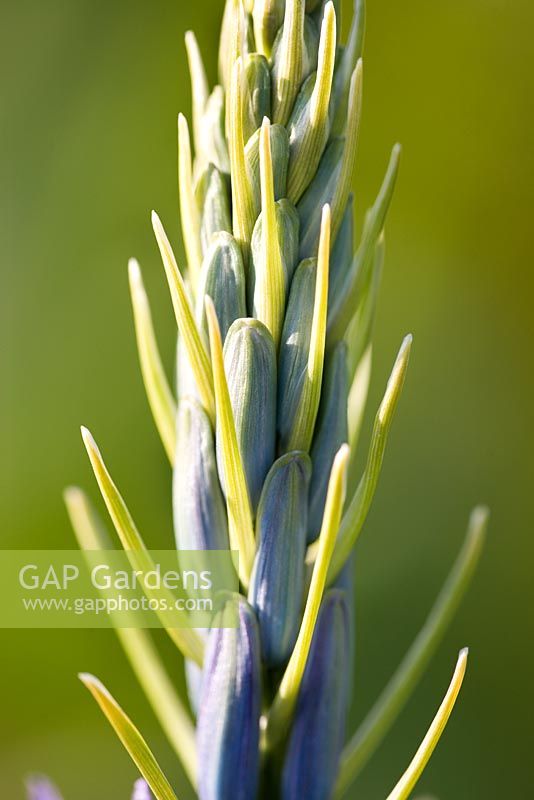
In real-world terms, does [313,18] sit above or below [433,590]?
above

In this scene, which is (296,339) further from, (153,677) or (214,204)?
(153,677)

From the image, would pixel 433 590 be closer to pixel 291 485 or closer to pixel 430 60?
pixel 430 60

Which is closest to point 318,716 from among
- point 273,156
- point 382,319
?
point 273,156

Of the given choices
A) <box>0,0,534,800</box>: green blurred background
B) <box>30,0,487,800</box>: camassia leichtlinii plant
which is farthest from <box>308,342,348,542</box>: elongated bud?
<box>0,0,534,800</box>: green blurred background

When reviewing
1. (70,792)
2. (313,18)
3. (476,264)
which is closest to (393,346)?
(476,264)

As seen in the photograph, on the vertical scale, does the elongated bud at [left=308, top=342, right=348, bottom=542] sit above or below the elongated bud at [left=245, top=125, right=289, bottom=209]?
below

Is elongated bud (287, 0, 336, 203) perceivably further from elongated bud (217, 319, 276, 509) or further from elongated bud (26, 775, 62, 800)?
elongated bud (26, 775, 62, 800)

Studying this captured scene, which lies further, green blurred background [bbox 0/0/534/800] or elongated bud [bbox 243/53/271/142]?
green blurred background [bbox 0/0/534/800]

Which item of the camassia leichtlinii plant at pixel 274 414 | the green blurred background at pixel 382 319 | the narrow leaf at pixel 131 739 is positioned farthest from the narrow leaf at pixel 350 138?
the green blurred background at pixel 382 319
